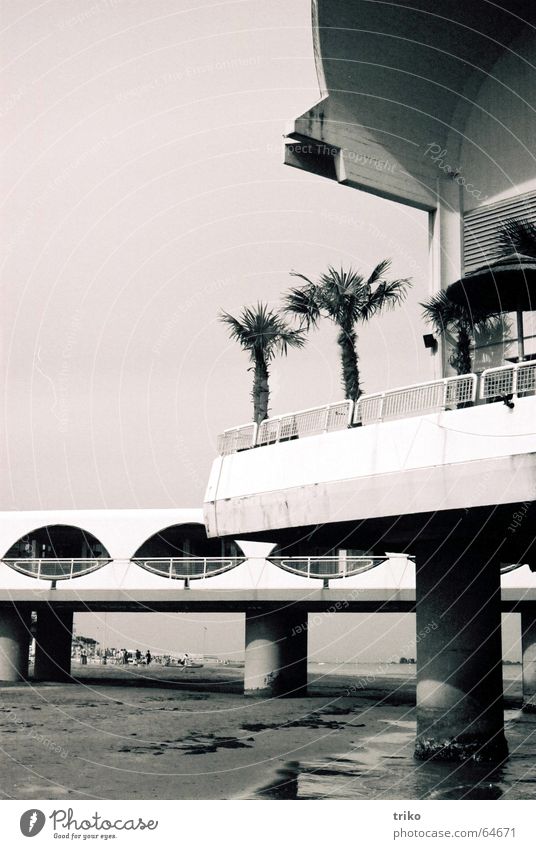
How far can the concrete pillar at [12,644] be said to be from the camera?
40406mm

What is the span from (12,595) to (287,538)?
20798 millimetres

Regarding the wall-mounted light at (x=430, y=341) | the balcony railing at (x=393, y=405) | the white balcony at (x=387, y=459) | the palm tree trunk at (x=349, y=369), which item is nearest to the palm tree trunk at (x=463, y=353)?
the wall-mounted light at (x=430, y=341)

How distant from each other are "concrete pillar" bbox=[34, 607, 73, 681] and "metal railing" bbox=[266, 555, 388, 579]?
13.3m

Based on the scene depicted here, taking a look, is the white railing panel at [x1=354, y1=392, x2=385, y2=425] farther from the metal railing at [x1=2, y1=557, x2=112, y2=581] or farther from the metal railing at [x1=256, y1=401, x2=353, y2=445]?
the metal railing at [x1=2, y1=557, x2=112, y2=581]

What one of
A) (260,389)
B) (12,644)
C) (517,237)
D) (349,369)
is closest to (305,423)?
(349,369)

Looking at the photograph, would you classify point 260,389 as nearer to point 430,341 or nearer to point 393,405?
point 430,341

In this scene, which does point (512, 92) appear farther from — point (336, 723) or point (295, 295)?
point (336, 723)

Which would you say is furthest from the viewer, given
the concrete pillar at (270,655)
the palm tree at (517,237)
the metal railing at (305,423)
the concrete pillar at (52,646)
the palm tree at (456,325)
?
the concrete pillar at (52,646)

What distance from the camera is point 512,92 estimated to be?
26.7m

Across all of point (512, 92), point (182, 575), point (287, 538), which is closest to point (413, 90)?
point (512, 92)

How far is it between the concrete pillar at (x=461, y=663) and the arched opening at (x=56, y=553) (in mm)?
21753

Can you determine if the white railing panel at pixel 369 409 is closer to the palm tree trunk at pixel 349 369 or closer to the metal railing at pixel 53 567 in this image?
the palm tree trunk at pixel 349 369

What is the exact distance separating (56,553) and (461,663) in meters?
43.8

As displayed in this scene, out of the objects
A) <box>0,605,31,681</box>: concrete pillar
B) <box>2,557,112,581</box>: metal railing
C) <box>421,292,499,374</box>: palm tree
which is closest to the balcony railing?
<box>421,292,499,374</box>: palm tree
